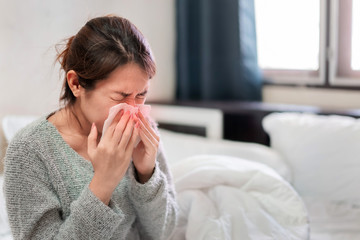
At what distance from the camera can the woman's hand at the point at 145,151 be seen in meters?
1.07

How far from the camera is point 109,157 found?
98 centimetres

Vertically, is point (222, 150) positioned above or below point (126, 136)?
below

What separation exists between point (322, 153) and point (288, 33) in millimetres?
803

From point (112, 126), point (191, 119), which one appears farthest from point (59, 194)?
point (191, 119)

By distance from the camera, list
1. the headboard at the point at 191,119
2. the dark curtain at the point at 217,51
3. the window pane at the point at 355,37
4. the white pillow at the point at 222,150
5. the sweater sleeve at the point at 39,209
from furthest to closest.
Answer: the dark curtain at the point at 217,51 < the headboard at the point at 191,119 < the window pane at the point at 355,37 < the white pillow at the point at 222,150 < the sweater sleeve at the point at 39,209

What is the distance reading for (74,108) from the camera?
3.72 feet

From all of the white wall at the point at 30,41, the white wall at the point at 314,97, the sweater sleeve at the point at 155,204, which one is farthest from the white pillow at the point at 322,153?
the white wall at the point at 30,41

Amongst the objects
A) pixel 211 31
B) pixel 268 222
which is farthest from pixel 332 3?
pixel 268 222

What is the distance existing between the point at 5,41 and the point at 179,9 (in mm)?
1016

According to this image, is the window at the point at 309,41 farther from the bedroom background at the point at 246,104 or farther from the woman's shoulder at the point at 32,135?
the woman's shoulder at the point at 32,135

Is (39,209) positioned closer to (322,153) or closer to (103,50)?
(103,50)

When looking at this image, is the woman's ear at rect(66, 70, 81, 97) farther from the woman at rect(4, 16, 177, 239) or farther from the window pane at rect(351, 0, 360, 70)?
the window pane at rect(351, 0, 360, 70)

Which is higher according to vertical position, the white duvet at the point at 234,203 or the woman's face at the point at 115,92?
the woman's face at the point at 115,92

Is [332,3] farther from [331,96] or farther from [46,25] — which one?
[46,25]
